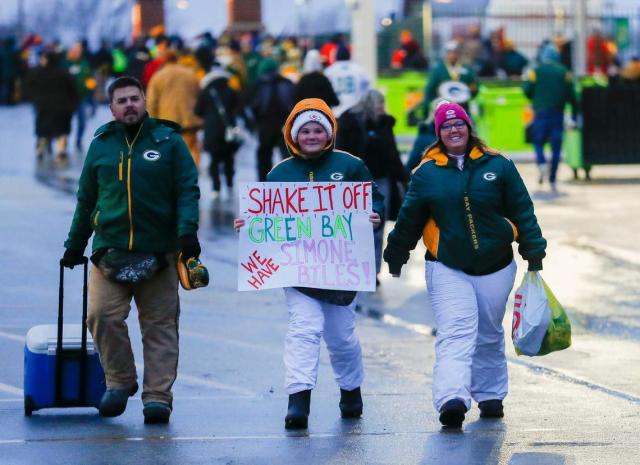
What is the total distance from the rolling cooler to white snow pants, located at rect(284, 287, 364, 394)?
986 mm

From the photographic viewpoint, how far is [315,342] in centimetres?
802

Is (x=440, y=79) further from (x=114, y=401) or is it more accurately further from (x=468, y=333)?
(x=114, y=401)

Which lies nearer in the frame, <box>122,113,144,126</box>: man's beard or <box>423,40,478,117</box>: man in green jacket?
<box>122,113,144,126</box>: man's beard

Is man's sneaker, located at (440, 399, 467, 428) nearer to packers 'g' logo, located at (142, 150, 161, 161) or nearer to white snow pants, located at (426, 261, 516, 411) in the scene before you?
white snow pants, located at (426, 261, 516, 411)

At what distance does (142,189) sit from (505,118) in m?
18.1

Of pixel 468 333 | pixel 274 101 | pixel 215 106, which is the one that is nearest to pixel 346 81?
pixel 274 101

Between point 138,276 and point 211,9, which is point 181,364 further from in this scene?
point 211,9

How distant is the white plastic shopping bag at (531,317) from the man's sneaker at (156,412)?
1709mm

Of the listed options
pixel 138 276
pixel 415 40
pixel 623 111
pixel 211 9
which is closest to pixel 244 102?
pixel 415 40

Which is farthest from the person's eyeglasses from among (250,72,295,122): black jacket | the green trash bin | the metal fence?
the metal fence

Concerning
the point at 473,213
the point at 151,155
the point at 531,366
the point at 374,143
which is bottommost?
the point at 531,366

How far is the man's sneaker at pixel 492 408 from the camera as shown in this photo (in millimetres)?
8273

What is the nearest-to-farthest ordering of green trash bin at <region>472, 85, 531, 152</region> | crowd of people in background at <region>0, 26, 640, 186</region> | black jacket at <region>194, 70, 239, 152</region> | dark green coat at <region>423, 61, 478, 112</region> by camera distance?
1. crowd of people in background at <region>0, 26, 640, 186</region>
2. black jacket at <region>194, 70, 239, 152</region>
3. dark green coat at <region>423, 61, 478, 112</region>
4. green trash bin at <region>472, 85, 531, 152</region>

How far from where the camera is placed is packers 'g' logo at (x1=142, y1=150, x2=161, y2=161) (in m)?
8.05
